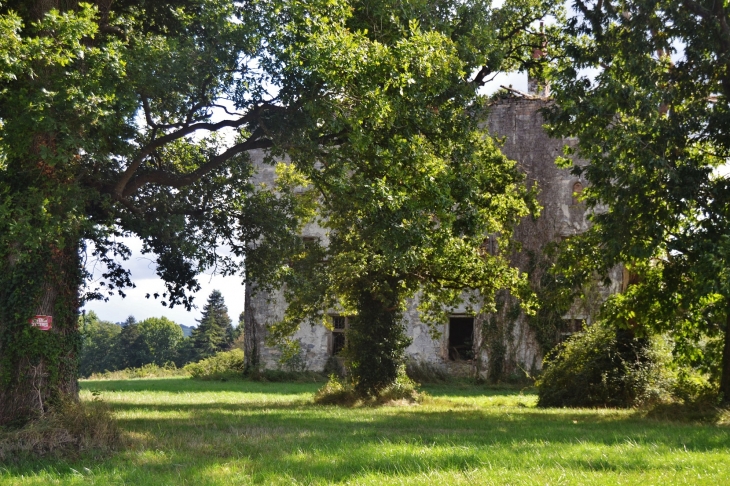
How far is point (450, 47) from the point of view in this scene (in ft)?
44.1

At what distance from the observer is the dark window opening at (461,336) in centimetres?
2852

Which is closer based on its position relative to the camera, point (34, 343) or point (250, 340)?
point (34, 343)

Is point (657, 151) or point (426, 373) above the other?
point (657, 151)

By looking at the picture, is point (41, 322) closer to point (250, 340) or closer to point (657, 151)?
point (657, 151)

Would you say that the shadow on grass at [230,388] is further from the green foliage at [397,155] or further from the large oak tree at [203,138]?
the large oak tree at [203,138]

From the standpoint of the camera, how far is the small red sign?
10.6 meters

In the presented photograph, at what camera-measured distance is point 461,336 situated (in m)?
29.6

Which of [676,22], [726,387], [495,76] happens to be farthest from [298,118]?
[726,387]

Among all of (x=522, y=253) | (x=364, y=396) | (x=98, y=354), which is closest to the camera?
(x=364, y=396)

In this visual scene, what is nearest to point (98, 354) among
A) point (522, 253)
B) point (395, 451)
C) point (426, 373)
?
point (426, 373)

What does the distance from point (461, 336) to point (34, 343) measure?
2107 centimetres

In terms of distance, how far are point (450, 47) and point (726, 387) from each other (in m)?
8.55

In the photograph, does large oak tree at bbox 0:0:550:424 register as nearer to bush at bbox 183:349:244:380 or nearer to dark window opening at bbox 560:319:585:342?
dark window opening at bbox 560:319:585:342

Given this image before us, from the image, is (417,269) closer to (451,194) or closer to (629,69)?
(451,194)
